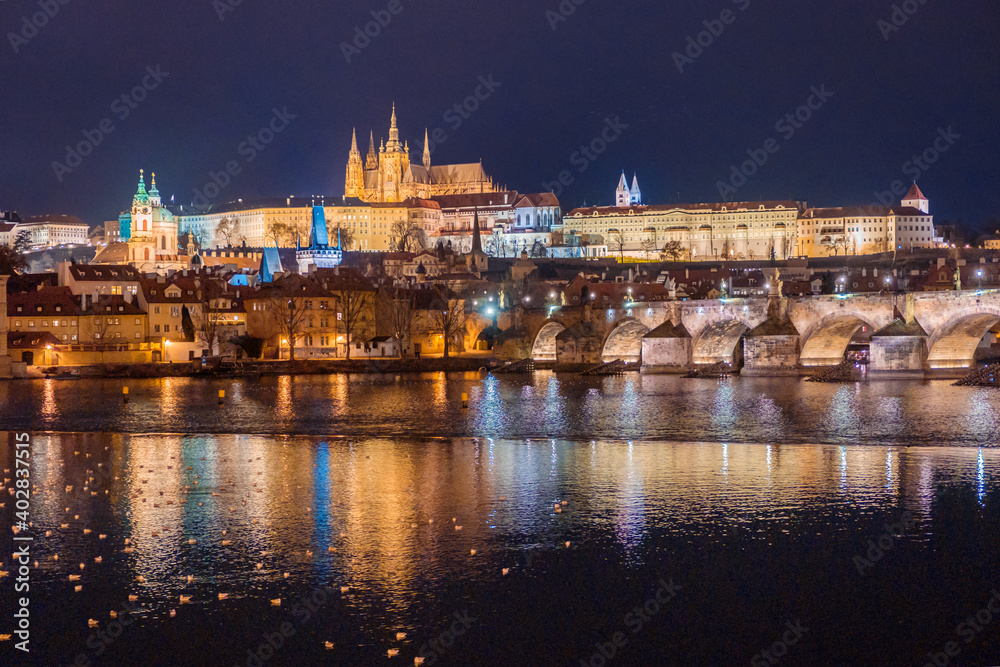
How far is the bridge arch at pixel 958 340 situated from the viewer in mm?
36156

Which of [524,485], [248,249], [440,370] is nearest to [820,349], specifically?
[440,370]

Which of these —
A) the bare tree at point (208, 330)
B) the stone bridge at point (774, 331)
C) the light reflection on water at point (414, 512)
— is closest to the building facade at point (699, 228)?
the stone bridge at point (774, 331)

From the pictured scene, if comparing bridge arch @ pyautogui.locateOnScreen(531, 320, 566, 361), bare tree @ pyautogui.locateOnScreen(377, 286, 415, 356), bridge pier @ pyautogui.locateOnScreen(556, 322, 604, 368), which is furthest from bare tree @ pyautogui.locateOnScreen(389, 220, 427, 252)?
bridge pier @ pyautogui.locateOnScreen(556, 322, 604, 368)

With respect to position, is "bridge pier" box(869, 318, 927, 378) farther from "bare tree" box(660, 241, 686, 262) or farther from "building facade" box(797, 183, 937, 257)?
"building facade" box(797, 183, 937, 257)

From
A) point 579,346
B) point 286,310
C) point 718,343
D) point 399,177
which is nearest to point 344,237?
point 399,177

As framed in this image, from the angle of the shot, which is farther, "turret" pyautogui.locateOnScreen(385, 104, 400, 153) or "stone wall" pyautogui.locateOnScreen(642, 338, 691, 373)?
"turret" pyautogui.locateOnScreen(385, 104, 400, 153)

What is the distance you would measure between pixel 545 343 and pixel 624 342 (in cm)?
457

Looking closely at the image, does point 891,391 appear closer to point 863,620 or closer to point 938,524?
point 938,524

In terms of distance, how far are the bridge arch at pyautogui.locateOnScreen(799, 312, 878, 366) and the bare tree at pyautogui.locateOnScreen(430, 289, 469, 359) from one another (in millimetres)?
16210

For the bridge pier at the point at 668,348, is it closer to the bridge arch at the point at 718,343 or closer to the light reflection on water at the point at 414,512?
the bridge arch at the point at 718,343

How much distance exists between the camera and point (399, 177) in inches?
6004

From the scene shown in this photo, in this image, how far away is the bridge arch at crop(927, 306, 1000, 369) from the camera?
36.2 m

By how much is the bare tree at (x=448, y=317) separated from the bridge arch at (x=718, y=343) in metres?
11.5

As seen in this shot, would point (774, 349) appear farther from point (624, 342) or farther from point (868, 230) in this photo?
point (868, 230)
